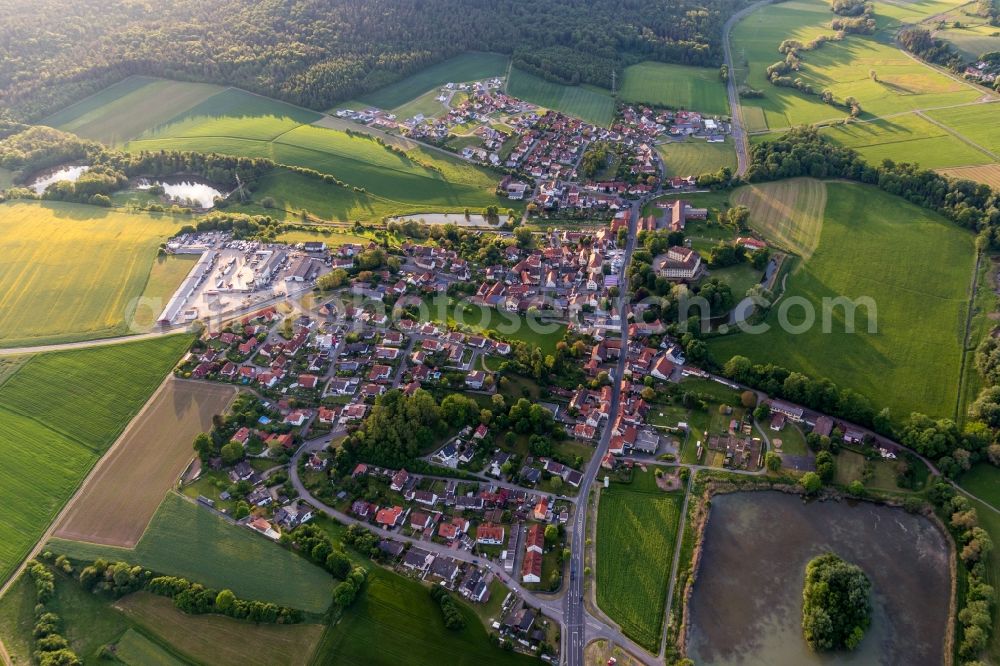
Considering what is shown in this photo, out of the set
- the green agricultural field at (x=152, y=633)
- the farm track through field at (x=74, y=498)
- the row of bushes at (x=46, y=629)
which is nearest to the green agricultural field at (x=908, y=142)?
the green agricultural field at (x=152, y=633)

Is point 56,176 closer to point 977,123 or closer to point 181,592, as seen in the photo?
point 181,592

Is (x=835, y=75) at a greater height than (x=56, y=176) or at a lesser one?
greater

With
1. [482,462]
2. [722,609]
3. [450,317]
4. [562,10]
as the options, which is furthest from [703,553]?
[562,10]

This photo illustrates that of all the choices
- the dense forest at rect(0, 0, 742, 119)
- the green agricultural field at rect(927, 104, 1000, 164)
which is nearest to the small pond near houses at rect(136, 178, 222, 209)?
the dense forest at rect(0, 0, 742, 119)

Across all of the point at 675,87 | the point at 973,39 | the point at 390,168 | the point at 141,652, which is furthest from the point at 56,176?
the point at 973,39

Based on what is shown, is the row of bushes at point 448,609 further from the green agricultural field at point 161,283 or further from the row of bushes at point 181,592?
the green agricultural field at point 161,283

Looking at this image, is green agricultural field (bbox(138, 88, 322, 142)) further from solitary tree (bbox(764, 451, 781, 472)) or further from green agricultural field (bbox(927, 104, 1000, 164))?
green agricultural field (bbox(927, 104, 1000, 164))

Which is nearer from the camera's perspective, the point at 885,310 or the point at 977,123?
the point at 885,310
